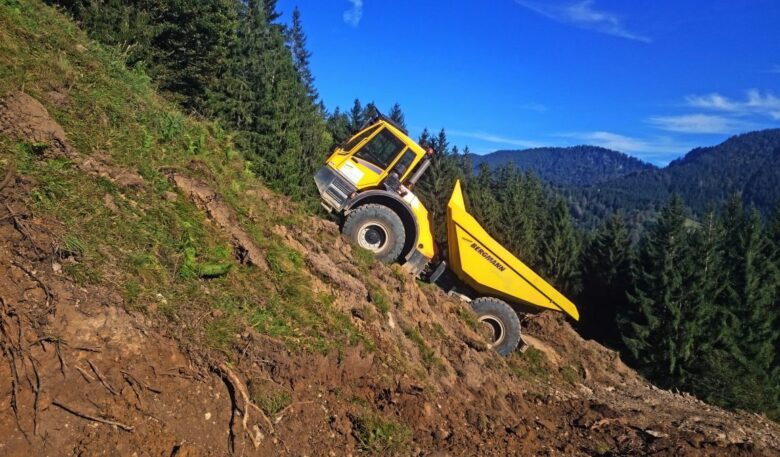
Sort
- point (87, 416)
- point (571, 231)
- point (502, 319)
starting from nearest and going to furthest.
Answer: point (87, 416) → point (502, 319) → point (571, 231)

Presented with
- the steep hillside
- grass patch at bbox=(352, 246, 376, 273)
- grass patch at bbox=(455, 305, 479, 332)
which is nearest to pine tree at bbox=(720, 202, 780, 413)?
grass patch at bbox=(455, 305, 479, 332)

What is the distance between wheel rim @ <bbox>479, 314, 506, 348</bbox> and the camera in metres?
10.5

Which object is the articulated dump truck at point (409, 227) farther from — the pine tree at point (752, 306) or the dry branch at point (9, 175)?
the pine tree at point (752, 306)

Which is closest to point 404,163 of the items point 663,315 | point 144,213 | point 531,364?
point 531,364

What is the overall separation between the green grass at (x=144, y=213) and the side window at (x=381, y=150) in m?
2.74

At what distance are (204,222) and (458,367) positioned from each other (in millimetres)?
4207

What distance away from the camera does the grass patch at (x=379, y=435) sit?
455cm

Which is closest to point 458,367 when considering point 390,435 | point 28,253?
point 390,435

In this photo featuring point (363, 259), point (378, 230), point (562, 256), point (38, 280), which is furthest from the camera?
point (562, 256)

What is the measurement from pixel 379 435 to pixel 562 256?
31.8 meters

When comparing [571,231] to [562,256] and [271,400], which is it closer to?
[562,256]

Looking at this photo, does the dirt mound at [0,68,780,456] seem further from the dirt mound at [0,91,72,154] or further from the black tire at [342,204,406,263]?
the black tire at [342,204,406,263]

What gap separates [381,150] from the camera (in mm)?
10359

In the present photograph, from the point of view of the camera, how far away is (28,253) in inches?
153
